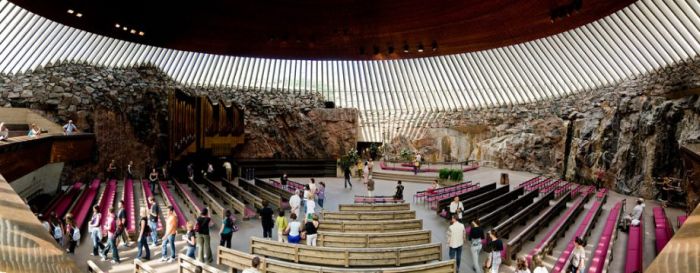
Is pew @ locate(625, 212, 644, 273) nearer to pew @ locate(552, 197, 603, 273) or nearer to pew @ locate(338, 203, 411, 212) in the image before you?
pew @ locate(552, 197, 603, 273)

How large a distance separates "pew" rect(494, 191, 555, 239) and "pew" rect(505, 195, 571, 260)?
293 mm

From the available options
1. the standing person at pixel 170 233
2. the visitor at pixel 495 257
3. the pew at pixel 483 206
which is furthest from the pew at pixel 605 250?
the standing person at pixel 170 233

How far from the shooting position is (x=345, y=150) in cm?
2833

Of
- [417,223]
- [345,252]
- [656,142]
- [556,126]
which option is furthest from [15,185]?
[556,126]

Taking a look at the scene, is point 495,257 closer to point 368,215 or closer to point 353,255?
point 353,255

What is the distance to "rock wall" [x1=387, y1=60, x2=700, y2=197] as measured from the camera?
17.2 m

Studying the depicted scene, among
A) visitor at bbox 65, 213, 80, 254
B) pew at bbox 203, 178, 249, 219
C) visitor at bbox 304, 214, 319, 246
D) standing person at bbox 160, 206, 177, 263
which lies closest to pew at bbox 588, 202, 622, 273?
visitor at bbox 304, 214, 319, 246

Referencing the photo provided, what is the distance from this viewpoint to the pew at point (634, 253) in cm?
654

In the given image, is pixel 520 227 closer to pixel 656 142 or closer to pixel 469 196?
pixel 469 196

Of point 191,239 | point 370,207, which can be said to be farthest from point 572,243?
point 191,239

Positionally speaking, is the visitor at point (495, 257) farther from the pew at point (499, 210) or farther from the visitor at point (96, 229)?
the visitor at point (96, 229)

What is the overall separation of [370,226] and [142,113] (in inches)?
720

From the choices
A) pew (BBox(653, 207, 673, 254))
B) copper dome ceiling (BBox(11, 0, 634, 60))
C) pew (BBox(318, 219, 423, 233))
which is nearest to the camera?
pew (BBox(653, 207, 673, 254))

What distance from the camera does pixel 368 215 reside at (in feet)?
32.6
